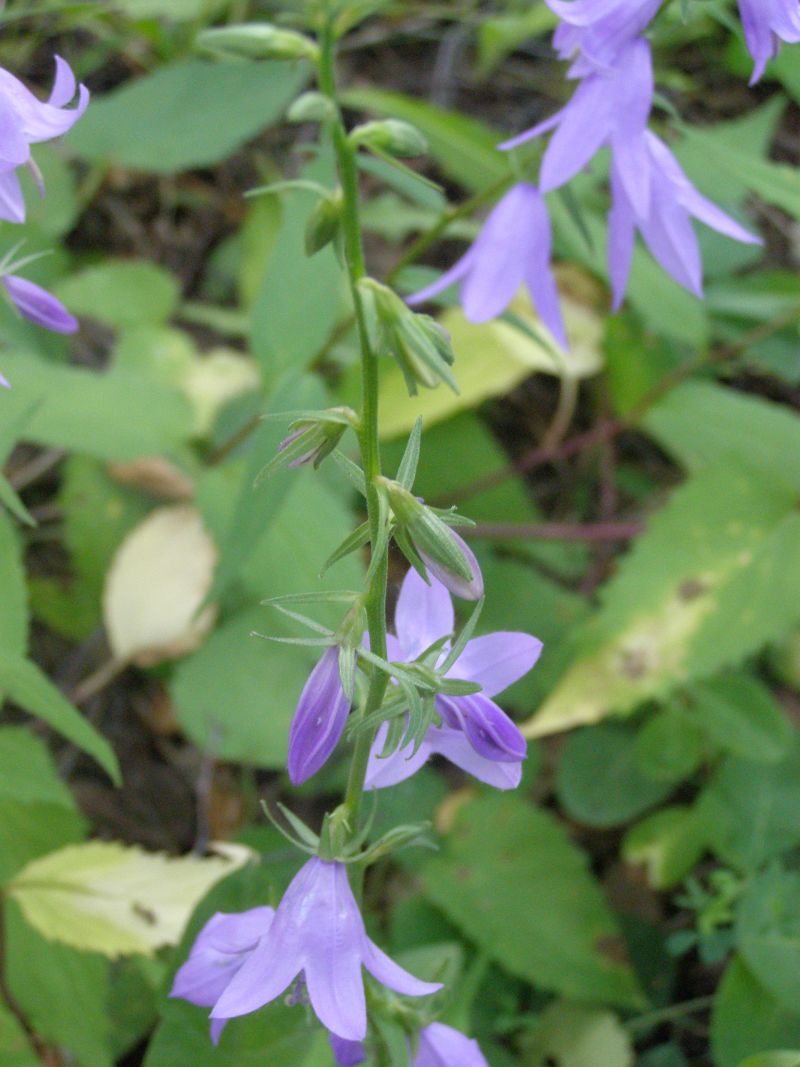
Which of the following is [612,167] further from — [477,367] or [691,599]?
[477,367]

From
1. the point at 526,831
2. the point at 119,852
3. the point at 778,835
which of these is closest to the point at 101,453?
the point at 119,852

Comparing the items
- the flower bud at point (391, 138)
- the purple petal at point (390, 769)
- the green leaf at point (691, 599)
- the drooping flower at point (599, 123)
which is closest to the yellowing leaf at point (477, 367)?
the green leaf at point (691, 599)

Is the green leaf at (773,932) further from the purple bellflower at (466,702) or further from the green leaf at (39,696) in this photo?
the green leaf at (39,696)

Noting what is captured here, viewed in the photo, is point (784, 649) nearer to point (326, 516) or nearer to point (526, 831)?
point (526, 831)

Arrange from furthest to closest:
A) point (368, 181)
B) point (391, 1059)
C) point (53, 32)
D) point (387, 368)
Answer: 1. point (368, 181)
2. point (53, 32)
3. point (387, 368)
4. point (391, 1059)

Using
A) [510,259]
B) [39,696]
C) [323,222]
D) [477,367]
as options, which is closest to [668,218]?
[510,259]

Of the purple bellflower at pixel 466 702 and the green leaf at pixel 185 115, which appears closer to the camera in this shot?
the purple bellflower at pixel 466 702
